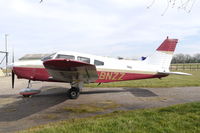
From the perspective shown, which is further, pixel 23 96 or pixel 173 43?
pixel 173 43

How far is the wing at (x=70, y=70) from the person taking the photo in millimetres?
4930

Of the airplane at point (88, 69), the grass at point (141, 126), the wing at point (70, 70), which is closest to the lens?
the grass at point (141, 126)

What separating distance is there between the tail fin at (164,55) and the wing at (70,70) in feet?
14.2

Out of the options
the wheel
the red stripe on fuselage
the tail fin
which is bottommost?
the wheel

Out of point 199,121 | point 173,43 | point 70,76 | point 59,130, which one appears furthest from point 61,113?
point 173,43

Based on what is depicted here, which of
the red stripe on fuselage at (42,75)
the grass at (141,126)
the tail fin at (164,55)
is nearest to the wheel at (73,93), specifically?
the red stripe on fuselage at (42,75)

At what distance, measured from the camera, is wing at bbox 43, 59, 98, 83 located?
493cm

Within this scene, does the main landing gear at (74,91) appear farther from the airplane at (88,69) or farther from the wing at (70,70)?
the wing at (70,70)

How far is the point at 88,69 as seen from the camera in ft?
18.4

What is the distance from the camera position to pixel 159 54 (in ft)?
29.4

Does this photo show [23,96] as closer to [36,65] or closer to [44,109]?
[36,65]

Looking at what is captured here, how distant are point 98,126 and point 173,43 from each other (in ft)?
25.3

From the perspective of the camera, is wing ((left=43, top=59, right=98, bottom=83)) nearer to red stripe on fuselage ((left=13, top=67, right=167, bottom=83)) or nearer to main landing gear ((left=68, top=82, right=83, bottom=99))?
main landing gear ((left=68, top=82, right=83, bottom=99))

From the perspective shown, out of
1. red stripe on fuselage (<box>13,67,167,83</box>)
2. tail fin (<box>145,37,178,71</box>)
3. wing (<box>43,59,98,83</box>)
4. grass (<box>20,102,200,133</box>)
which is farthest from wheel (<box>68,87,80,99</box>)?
tail fin (<box>145,37,178,71</box>)
